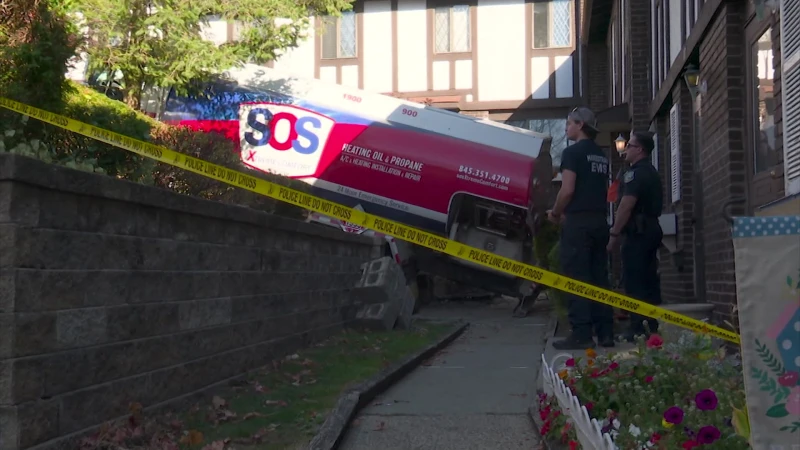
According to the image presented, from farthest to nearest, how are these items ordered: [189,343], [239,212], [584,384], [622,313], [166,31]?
[166,31]
[622,313]
[239,212]
[189,343]
[584,384]

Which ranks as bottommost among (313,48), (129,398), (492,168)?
(129,398)

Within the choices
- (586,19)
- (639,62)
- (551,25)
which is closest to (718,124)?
(639,62)

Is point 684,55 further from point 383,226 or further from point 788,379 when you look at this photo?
point 788,379

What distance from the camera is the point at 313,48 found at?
22.6 metres

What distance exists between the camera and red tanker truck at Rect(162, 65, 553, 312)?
13.4 metres

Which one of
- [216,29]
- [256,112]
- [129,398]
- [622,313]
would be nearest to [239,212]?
[129,398]

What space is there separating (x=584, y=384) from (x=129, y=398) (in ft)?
7.44

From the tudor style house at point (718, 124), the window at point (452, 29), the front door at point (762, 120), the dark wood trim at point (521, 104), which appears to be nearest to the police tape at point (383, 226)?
the tudor style house at point (718, 124)

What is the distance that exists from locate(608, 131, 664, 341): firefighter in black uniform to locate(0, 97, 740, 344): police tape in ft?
6.28

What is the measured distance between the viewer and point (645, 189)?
695 cm

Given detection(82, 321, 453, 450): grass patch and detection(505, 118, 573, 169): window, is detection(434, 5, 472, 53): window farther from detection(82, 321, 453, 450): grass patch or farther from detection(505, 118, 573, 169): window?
detection(82, 321, 453, 450): grass patch

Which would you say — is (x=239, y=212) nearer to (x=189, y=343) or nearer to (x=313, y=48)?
(x=189, y=343)

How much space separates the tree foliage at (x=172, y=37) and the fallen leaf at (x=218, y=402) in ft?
16.4

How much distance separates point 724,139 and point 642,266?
1675mm
